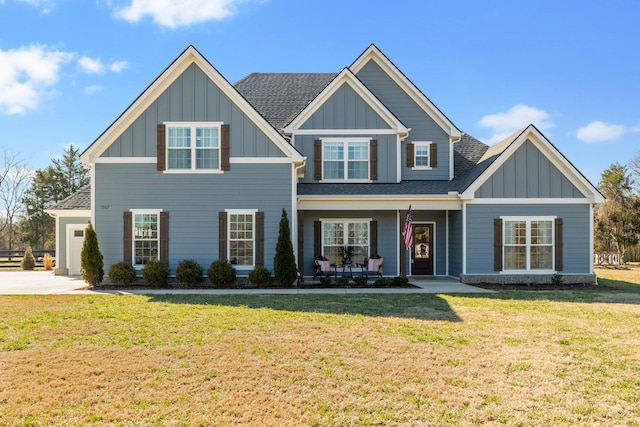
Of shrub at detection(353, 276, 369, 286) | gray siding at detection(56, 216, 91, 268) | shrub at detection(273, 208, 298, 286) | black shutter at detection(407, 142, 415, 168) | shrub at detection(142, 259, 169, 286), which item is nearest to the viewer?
shrub at detection(142, 259, 169, 286)

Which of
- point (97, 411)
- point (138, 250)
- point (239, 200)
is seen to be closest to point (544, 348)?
point (97, 411)

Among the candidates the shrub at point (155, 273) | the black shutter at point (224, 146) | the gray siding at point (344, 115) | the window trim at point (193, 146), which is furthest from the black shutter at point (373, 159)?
the shrub at point (155, 273)

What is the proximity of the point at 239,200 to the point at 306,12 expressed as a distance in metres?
6.29

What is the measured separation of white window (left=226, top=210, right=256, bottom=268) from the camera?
13945 mm

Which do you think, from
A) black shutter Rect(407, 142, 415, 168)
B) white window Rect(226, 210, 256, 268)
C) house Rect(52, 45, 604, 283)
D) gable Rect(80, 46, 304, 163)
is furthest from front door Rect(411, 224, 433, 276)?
white window Rect(226, 210, 256, 268)

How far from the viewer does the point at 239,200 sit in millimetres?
13953

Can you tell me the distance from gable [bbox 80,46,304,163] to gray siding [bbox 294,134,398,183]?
7.47ft

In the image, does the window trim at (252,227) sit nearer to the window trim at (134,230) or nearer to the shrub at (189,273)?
the shrub at (189,273)

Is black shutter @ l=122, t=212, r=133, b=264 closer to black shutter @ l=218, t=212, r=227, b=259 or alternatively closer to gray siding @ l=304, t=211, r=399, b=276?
black shutter @ l=218, t=212, r=227, b=259

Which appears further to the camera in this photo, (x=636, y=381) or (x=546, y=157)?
(x=546, y=157)

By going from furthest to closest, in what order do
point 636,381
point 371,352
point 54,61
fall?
point 54,61 < point 371,352 < point 636,381

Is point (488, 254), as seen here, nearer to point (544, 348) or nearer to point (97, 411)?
point (544, 348)

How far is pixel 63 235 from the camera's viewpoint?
1886 cm

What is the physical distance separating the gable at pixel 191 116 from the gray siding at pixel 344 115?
2.60 metres
